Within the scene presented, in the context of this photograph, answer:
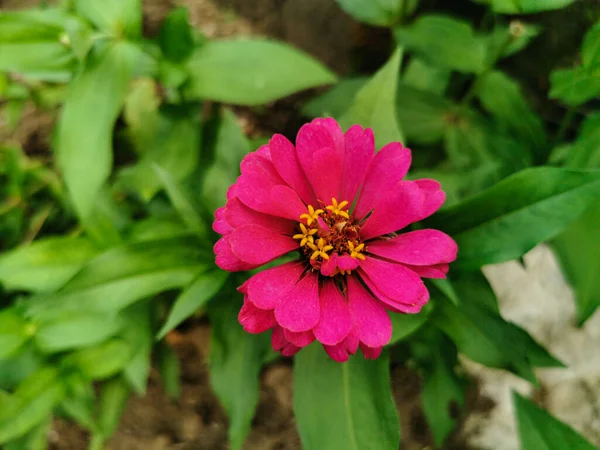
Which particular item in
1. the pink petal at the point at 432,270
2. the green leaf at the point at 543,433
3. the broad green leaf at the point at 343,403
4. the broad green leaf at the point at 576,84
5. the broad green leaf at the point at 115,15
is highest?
the broad green leaf at the point at 576,84

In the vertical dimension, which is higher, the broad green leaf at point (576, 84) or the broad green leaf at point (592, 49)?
the broad green leaf at point (592, 49)

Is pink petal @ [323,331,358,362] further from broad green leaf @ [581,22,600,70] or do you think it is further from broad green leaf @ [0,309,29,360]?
broad green leaf @ [0,309,29,360]

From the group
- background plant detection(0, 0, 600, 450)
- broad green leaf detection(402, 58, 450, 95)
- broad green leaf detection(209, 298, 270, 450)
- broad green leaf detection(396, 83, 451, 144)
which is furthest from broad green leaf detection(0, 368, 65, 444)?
broad green leaf detection(402, 58, 450, 95)

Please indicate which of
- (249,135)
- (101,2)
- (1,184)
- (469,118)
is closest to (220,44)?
(101,2)

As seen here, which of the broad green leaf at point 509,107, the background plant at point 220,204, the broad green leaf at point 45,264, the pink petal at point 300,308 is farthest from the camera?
the broad green leaf at point 509,107

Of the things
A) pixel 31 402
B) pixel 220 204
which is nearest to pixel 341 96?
pixel 220 204

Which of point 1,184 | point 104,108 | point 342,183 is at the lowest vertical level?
point 1,184

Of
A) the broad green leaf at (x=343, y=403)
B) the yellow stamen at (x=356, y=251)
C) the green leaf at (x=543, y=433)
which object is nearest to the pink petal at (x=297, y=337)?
the yellow stamen at (x=356, y=251)

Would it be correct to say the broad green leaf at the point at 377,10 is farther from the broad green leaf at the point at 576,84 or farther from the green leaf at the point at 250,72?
the broad green leaf at the point at 576,84

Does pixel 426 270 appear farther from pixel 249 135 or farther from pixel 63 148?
pixel 249 135
